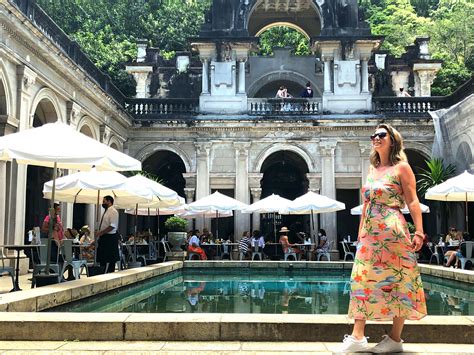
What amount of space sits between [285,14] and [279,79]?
3351 millimetres

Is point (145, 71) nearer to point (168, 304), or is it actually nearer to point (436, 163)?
point (436, 163)

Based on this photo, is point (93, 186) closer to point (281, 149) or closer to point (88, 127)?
point (88, 127)

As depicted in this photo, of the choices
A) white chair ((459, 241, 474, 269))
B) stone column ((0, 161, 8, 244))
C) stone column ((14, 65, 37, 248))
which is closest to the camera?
stone column ((0, 161, 8, 244))

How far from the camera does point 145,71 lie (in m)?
29.9

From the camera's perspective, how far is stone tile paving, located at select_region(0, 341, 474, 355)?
15.0ft

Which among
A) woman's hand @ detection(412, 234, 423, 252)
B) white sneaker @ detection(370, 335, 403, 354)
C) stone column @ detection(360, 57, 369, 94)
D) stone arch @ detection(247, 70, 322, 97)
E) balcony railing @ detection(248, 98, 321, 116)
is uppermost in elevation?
stone arch @ detection(247, 70, 322, 97)

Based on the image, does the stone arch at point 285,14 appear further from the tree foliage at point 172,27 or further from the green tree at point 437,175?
the tree foliage at point 172,27

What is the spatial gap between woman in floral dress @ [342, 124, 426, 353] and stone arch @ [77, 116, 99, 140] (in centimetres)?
1550

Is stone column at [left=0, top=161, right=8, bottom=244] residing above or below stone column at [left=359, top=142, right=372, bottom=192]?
below

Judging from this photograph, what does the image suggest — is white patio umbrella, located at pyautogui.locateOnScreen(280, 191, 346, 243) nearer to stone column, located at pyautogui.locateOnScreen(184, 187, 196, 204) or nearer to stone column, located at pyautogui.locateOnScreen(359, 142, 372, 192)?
stone column, located at pyautogui.locateOnScreen(359, 142, 372, 192)

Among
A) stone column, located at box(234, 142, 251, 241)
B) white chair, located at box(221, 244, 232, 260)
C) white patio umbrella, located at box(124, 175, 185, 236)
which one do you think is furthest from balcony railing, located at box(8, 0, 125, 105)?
white chair, located at box(221, 244, 232, 260)

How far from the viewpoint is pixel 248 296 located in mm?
9117

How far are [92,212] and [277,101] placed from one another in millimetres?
9237

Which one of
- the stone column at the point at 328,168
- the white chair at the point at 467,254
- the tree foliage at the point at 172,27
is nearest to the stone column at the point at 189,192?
the stone column at the point at 328,168
